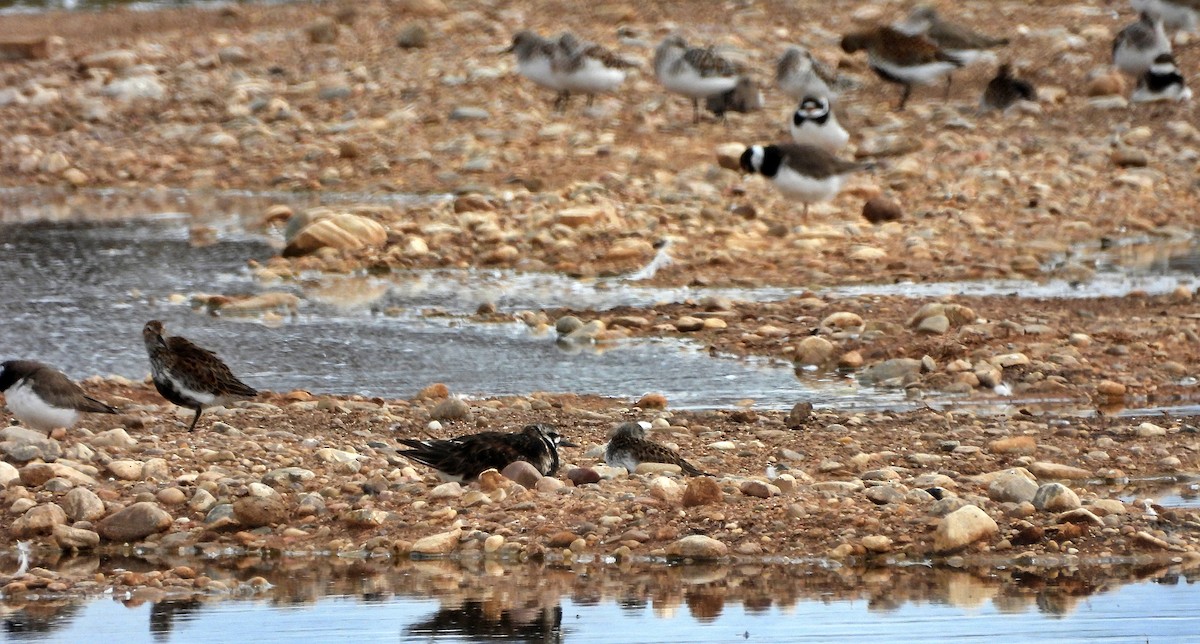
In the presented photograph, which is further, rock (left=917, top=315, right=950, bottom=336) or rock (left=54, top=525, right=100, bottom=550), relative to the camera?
rock (left=917, top=315, right=950, bottom=336)

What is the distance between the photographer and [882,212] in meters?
14.3

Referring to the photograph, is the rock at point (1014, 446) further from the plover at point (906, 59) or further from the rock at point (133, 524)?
the plover at point (906, 59)

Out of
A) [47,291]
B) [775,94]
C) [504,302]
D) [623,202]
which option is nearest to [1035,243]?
[623,202]

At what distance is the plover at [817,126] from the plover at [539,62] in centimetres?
269

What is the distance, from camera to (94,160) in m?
17.5

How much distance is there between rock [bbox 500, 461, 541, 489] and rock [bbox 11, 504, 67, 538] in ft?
5.28

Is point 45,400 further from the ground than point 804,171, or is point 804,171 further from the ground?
point 804,171

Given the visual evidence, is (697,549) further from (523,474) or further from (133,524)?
(133,524)

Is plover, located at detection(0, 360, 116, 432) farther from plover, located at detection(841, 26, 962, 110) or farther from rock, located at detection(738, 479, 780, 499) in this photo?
plover, located at detection(841, 26, 962, 110)

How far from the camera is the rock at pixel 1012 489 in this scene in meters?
6.73

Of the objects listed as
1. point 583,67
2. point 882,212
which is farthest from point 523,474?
point 583,67

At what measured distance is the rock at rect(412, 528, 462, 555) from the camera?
6355 mm

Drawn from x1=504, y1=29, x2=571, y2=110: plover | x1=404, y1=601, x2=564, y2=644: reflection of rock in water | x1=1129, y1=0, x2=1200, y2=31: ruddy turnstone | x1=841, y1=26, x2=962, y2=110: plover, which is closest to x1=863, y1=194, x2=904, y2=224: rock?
x1=841, y1=26, x2=962, y2=110: plover

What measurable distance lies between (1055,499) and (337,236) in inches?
294
